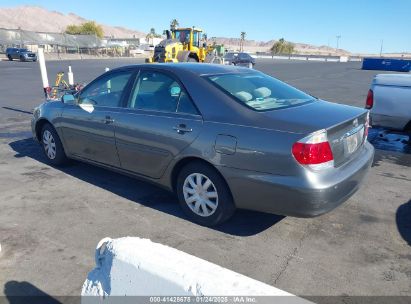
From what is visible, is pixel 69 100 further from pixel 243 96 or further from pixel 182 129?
pixel 243 96

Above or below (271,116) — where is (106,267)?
below

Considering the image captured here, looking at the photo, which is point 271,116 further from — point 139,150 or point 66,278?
point 66,278

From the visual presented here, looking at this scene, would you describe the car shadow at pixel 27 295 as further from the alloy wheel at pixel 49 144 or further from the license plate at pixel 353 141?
the alloy wheel at pixel 49 144

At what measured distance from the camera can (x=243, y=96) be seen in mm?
3865

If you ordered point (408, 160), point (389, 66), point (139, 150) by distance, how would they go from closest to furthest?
point (139, 150) → point (408, 160) → point (389, 66)

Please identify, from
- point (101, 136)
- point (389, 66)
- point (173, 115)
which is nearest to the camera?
point (173, 115)

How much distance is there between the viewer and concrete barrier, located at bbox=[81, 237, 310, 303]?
151 centimetres

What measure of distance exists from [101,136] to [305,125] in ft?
8.53

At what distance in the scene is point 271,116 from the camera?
3.48 meters

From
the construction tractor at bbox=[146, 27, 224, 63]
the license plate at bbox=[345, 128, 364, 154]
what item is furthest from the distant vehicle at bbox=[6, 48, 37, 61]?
the license plate at bbox=[345, 128, 364, 154]

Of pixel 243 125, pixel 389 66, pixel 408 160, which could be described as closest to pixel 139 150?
pixel 243 125

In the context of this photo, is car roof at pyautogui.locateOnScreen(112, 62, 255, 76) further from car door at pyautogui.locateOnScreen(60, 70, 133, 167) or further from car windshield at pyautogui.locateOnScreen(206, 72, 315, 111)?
car door at pyautogui.locateOnScreen(60, 70, 133, 167)

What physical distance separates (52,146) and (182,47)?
58.1ft

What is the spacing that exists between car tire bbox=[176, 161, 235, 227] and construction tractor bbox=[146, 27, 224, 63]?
57.8 ft
